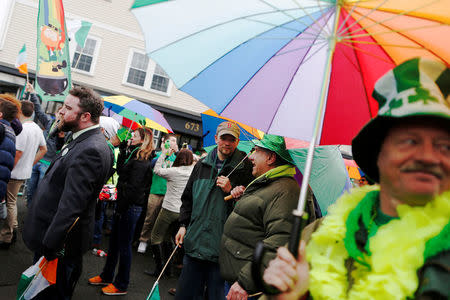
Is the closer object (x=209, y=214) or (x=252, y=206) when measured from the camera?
(x=252, y=206)

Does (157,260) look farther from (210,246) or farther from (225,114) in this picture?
(225,114)

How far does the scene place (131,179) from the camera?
4730mm

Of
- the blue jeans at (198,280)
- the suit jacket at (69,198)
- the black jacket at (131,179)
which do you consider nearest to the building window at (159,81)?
the black jacket at (131,179)

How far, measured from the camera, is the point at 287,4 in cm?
Answer: 173

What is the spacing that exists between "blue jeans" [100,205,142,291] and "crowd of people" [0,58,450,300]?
0.04ft

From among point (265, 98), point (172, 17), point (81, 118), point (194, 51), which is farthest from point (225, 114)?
point (81, 118)

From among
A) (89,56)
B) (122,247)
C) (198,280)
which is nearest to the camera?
(198,280)

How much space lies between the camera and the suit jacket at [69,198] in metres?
2.61

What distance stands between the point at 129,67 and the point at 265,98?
14.4 m

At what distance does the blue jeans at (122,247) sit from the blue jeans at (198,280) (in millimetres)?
1409

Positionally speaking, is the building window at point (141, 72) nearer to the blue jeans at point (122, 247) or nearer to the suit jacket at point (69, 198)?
the blue jeans at point (122, 247)

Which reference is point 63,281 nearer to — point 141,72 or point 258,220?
point 258,220

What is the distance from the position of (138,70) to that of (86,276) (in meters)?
12.3

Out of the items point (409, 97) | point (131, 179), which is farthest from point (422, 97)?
point (131, 179)
